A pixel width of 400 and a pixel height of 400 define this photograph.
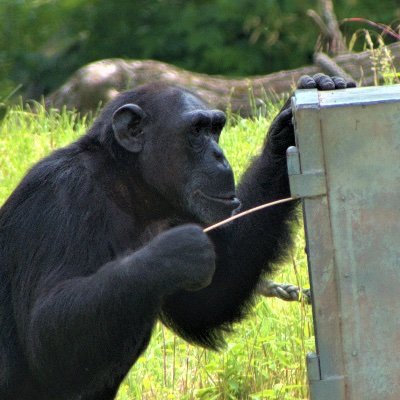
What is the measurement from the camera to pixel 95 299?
341cm

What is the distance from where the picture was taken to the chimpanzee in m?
3.41

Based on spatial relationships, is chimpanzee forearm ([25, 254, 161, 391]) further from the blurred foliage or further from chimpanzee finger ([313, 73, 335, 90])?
the blurred foliage

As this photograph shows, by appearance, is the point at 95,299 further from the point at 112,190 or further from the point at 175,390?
the point at 175,390

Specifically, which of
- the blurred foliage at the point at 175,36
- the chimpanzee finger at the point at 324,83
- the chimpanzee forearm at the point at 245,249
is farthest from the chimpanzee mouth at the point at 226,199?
the blurred foliage at the point at 175,36

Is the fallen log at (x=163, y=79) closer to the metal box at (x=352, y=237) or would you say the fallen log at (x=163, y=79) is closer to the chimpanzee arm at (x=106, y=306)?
the chimpanzee arm at (x=106, y=306)

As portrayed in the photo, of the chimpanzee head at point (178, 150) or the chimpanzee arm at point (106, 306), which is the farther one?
the chimpanzee head at point (178, 150)

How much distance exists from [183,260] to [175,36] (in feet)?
33.6

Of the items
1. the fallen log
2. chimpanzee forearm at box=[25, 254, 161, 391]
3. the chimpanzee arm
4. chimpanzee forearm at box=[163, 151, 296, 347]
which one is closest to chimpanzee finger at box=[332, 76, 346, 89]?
chimpanzee forearm at box=[163, 151, 296, 347]

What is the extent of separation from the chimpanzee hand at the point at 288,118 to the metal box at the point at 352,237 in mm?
823

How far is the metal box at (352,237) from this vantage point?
293 cm

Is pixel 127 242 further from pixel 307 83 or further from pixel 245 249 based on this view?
pixel 307 83

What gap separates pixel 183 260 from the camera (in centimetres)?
327

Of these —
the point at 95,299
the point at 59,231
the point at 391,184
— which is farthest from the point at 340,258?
the point at 59,231

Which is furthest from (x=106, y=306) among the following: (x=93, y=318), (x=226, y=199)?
(x=226, y=199)
